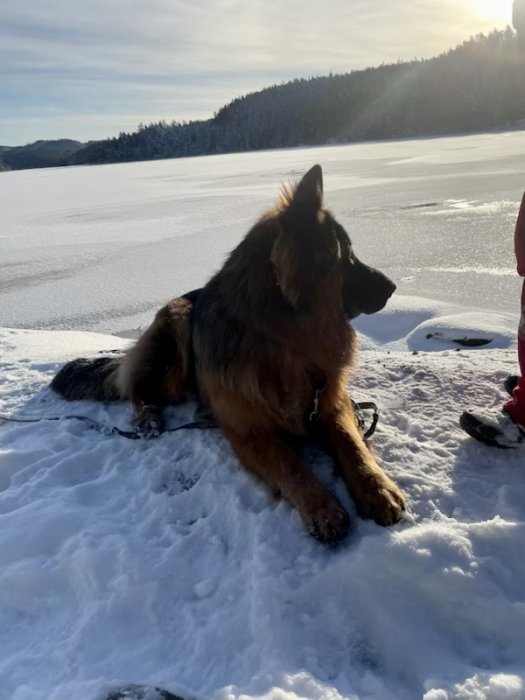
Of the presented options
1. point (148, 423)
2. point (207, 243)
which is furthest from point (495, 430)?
point (207, 243)

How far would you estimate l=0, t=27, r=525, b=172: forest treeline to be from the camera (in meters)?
71.4

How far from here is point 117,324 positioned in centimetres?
677

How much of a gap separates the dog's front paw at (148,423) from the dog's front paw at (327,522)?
4.38ft

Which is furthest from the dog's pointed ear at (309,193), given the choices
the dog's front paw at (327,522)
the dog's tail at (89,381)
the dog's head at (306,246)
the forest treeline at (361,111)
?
the forest treeline at (361,111)

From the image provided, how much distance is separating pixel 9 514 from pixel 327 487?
1552 mm

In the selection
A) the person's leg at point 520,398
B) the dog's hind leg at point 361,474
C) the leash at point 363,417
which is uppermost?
the person's leg at point 520,398

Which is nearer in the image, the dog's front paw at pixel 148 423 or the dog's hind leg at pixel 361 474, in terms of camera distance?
the dog's hind leg at pixel 361 474

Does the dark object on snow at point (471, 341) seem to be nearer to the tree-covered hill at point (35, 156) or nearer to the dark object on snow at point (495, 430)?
the dark object on snow at point (495, 430)

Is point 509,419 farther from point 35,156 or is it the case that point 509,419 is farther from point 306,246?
point 35,156

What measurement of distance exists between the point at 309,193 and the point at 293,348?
2.48 ft

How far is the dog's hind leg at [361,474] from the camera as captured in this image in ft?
7.93

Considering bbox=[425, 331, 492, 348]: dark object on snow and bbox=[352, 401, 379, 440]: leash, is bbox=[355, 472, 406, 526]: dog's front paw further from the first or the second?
bbox=[425, 331, 492, 348]: dark object on snow

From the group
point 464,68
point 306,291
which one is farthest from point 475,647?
point 464,68

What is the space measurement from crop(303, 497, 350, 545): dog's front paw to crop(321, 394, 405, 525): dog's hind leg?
0.12m
